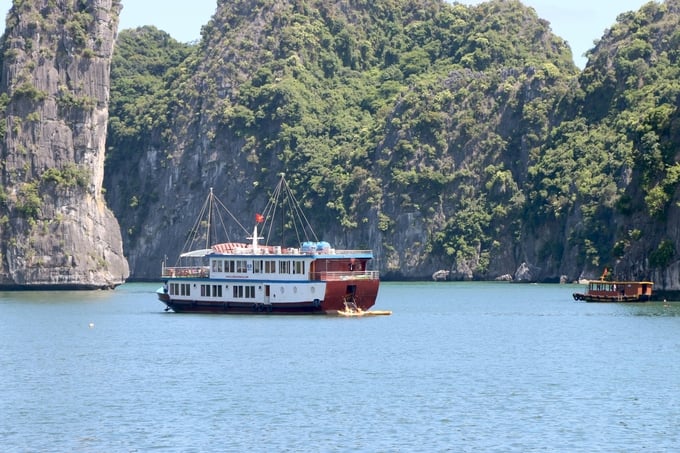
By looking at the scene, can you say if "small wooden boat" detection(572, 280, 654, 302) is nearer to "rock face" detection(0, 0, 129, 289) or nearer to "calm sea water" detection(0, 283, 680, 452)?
"calm sea water" detection(0, 283, 680, 452)

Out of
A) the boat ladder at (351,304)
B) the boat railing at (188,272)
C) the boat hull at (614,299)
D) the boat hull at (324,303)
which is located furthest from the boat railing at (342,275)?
the boat hull at (614,299)

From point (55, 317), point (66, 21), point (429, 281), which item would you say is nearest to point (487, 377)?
point (55, 317)

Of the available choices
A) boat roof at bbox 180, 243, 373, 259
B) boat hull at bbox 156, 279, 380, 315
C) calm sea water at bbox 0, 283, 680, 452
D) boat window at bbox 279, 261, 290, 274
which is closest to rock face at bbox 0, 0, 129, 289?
calm sea water at bbox 0, 283, 680, 452

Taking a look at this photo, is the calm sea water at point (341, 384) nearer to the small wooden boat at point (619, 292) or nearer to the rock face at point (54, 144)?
the small wooden boat at point (619, 292)

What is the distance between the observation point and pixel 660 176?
382ft

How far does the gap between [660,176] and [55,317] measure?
170 ft

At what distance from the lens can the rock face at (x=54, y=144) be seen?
14725 centimetres

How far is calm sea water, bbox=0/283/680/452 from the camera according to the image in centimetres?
4412

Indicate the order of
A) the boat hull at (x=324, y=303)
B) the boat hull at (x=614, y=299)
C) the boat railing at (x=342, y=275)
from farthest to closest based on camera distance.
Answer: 1. the boat hull at (x=614, y=299)
2. the boat hull at (x=324, y=303)
3. the boat railing at (x=342, y=275)

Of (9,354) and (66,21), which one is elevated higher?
(66,21)

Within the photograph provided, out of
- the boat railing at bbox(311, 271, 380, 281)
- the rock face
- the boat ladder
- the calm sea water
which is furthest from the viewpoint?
the rock face

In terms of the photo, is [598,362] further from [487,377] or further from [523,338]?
[523,338]

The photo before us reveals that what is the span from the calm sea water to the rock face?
52775mm

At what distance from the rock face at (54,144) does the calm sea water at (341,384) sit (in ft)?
173
